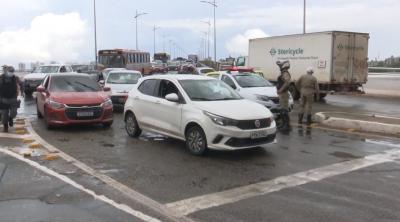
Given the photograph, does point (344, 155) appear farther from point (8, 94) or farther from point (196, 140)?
point (8, 94)

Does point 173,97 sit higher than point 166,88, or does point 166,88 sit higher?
point 166,88

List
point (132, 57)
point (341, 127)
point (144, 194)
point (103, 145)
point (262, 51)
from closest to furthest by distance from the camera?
point (144, 194)
point (103, 145)
point (341, 127)
point (262, 51)
point (132, 57)

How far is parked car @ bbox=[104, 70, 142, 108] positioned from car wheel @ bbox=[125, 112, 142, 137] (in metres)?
6.14

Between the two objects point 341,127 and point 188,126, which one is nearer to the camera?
point 188,126

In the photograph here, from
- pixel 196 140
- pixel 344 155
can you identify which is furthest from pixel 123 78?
pixel 344 155

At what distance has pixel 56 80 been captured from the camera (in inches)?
554

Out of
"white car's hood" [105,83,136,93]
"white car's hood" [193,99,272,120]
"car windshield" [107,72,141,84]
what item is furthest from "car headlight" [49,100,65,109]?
"car windshield" [107,72,141,84]

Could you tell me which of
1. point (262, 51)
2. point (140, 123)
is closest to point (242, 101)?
point (140, 123)

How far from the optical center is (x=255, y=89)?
1566 centimetres

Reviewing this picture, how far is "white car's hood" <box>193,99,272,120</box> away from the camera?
910cm

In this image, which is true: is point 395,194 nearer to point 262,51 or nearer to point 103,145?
point 103,145

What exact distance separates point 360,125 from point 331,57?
1020 cm

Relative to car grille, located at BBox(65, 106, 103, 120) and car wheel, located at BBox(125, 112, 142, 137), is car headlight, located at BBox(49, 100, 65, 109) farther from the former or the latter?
car wheel, located at BBox(125, 112, 142, 137)

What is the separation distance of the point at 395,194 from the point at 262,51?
21365 millimetres
